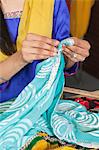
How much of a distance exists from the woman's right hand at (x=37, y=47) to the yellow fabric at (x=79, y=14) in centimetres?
91

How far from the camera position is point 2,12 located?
979mm

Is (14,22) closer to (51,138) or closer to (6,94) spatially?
(6,94)

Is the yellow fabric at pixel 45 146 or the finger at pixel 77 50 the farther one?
the finger at pixel 77 50

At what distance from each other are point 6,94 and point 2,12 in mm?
243

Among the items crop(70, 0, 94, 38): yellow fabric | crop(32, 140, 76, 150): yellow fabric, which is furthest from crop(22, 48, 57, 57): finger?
crop(70, 0, 94, 38): yellow fabric

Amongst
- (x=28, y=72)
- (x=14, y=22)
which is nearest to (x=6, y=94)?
(x=28, y=72)

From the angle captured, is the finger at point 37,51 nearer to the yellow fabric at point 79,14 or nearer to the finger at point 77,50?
the finger at point 77,50

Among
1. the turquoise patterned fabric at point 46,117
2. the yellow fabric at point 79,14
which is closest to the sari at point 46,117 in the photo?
the turquoise patterned fabric at point 46,117

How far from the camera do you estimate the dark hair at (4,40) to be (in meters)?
0.95

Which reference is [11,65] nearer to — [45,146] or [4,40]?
[4,40]

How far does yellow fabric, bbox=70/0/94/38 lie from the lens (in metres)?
1.63

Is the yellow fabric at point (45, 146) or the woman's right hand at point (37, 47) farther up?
the woman's right hand at point (37, 47)

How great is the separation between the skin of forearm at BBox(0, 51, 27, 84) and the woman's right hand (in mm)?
44

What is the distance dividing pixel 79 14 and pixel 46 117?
95 centimetres
